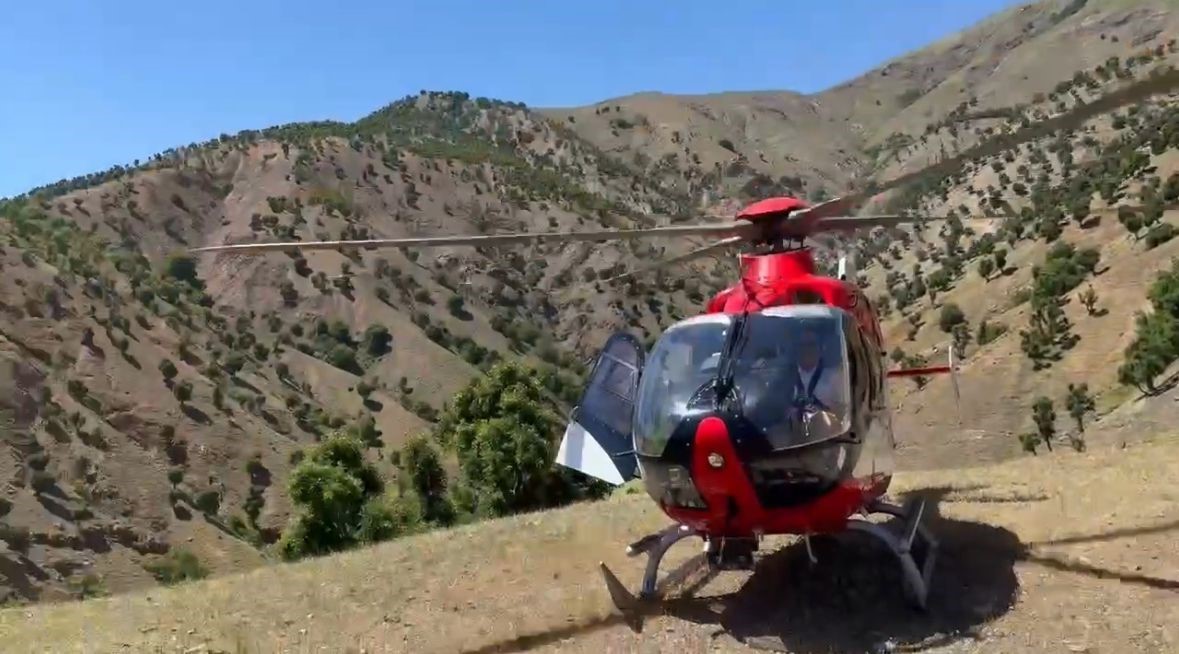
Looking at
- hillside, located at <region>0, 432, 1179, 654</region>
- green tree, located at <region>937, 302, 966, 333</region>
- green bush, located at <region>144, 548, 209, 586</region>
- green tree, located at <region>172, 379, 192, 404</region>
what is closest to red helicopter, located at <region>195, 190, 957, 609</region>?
hillside, located at <region>0, 432, 1179, 654</region>

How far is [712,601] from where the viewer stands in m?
9.68

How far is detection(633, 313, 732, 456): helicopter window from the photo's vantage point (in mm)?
8633

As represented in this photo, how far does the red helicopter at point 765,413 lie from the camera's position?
321 inches

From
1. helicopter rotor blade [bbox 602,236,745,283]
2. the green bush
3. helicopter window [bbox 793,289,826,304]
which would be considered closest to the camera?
helicopter window [bbox 793,289,826,304]

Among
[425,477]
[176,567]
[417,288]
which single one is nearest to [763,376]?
[176,567]

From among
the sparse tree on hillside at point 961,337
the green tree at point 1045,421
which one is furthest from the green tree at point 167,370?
the sparse tree on hillside at point 961,337

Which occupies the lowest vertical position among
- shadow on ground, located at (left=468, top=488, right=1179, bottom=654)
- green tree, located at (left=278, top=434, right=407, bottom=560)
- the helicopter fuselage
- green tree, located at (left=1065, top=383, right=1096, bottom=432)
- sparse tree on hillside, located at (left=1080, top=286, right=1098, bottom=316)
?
green tree, located at (left=1065, top=383, right=1096, bottom=432)

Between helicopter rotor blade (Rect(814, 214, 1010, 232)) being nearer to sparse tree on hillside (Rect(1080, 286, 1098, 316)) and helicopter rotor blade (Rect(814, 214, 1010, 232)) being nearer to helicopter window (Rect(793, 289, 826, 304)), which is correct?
helicopter window (Rect(793, 289, 826, 304))

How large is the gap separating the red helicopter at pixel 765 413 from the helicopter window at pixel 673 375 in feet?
0.04

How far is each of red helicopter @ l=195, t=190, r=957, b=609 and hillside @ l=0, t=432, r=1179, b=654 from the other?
58 cm

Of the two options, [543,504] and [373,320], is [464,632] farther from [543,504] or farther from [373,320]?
[373,320]

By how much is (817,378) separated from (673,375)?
134cm

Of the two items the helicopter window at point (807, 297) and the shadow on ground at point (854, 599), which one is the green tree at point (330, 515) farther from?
the helicopter window at point (807, 297)

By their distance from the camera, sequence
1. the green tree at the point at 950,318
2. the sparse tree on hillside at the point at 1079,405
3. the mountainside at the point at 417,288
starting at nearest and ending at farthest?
the sparse tree on hillside at the point at 1079,405
the mountainside at the point at 417,288
the green tree at the point at 950,318
